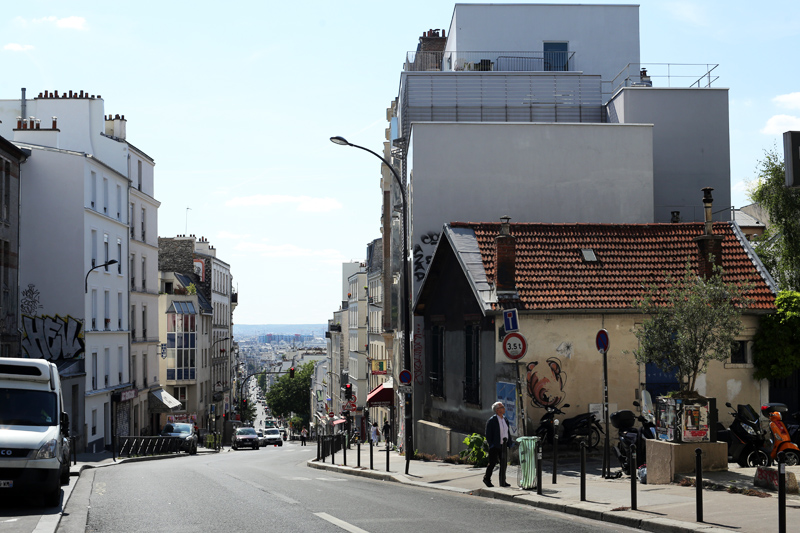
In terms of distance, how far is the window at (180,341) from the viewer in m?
67.6

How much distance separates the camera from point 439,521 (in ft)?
37.7

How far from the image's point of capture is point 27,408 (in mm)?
13742

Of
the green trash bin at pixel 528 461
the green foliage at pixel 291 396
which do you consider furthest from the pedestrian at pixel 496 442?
the green foliage at pixel 291 396

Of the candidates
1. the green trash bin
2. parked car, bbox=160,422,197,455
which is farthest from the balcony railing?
the green trash bin

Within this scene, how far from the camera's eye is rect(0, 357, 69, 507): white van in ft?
40.5

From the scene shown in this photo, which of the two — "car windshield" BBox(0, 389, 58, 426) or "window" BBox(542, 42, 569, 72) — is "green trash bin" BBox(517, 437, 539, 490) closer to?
"car windshield" BBox(0, 389, 58, 426)

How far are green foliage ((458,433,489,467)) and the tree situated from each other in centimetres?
565

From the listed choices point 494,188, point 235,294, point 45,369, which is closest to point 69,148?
point 494,188

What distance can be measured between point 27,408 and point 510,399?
11.0 metres

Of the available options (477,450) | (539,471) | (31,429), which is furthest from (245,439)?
(539,471)

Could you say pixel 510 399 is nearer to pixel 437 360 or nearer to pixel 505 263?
pixel 505 263

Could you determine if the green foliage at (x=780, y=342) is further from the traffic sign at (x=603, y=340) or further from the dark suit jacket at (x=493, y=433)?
the dark suit jacket at (x=493, y=433)

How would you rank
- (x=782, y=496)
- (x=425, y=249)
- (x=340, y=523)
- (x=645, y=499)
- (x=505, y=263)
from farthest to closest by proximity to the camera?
1. (x=425, y=249)
2. (x=505, y=263)
3. (x=645, y=499)
4. (x=340, y=523)
5. (x=782, y=496)

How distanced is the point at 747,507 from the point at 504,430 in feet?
17.8
